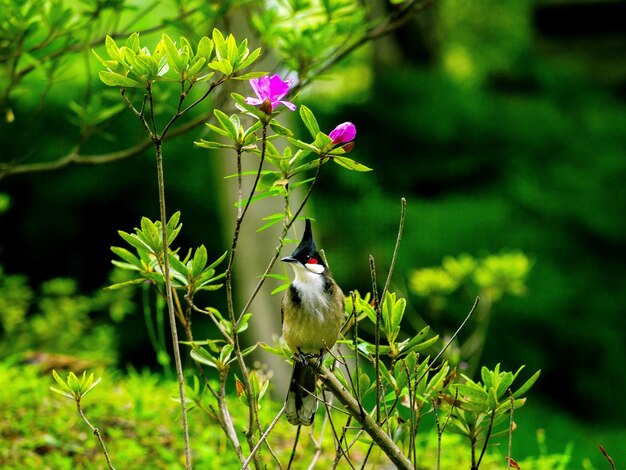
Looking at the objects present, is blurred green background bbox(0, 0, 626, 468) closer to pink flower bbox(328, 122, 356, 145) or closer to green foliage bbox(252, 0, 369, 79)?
green foliage bbox(252, 0, 369, 79)

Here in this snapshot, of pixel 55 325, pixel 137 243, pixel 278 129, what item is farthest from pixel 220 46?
pixel 55 325

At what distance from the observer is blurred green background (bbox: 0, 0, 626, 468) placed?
256 inches

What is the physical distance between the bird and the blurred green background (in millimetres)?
3432

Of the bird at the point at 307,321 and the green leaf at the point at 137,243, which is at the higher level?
the green leaf at the point at 137,243

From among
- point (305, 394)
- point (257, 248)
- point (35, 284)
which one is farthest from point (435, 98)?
point (305, 394)

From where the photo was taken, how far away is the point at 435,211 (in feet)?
22.9

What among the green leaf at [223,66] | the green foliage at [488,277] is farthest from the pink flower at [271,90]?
the green foliage at [488,277]

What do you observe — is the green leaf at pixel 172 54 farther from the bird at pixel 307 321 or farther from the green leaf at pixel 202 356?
the green leaf at pixel 202 356

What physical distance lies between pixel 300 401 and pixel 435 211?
17.1ft

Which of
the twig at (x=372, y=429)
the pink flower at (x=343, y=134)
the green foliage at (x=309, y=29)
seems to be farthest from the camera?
the green foliage at (x=309, y=29)

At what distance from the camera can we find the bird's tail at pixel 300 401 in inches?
75.5

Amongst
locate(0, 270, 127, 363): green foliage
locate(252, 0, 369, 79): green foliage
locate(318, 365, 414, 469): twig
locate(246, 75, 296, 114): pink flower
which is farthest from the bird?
locate(0, 270, 127, 363): green foliage

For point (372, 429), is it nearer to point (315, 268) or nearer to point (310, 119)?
point (315, 268)

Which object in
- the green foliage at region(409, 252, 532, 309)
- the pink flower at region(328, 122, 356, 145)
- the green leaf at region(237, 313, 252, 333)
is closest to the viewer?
the pink flower at region(328, 122, 356, 145)
